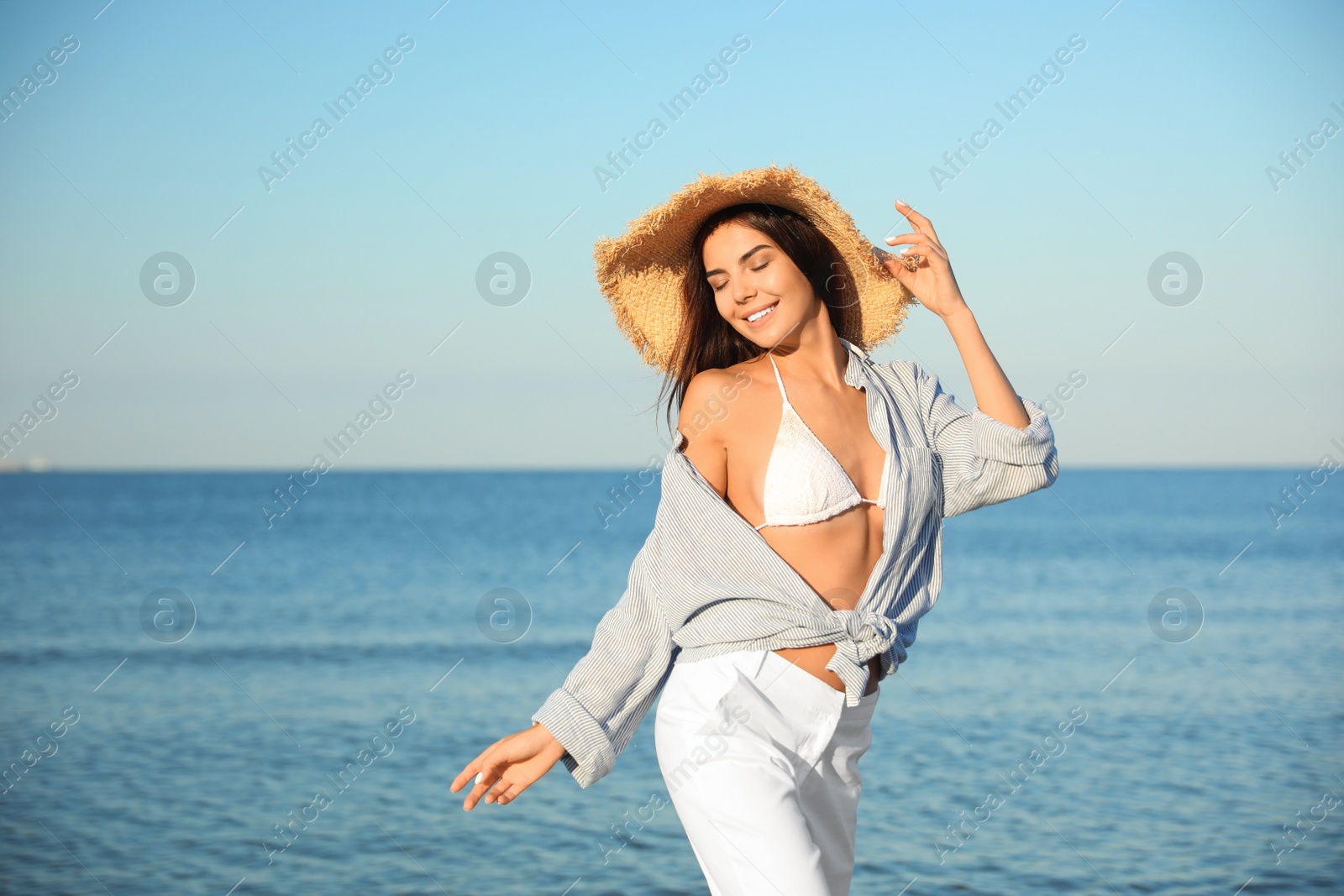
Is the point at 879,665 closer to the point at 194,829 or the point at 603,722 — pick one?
the point at 603,722

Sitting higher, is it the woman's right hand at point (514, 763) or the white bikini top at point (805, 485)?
the white bikini top at point (805, 485)

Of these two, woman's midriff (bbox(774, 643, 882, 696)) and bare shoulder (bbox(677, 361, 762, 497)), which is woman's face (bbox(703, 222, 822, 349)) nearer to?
bare shoulder (bbox(677, 361, 762, 497))

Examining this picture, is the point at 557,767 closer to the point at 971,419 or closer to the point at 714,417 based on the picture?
the point at 714,417

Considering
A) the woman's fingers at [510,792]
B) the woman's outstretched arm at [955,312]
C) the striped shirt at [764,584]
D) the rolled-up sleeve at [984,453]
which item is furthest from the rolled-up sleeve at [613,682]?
the woman's outstretched arm at [955,312]

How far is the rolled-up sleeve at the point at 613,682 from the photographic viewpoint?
2.69 m

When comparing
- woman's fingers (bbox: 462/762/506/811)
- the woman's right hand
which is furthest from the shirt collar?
woman's fingers (bbox: 462/762/506/811)

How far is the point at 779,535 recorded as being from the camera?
2.68m

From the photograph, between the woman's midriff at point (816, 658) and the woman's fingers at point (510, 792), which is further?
the woman's fingers at point (510, 792)

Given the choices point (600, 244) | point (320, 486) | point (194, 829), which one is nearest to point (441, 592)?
point (194, 829)

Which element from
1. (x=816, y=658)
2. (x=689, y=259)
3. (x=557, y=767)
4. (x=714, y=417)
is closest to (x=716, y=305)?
(x=689, y=259)

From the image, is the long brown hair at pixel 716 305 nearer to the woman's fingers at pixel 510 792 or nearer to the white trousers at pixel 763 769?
the white trousers at pixel 763 769

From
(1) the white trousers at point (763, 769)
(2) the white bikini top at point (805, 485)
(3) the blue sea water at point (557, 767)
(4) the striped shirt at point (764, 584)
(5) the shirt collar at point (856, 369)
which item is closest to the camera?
(1) the white trousers at point (763, 769)

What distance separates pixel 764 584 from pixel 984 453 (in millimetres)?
586

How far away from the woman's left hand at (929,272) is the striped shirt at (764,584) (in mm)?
251
